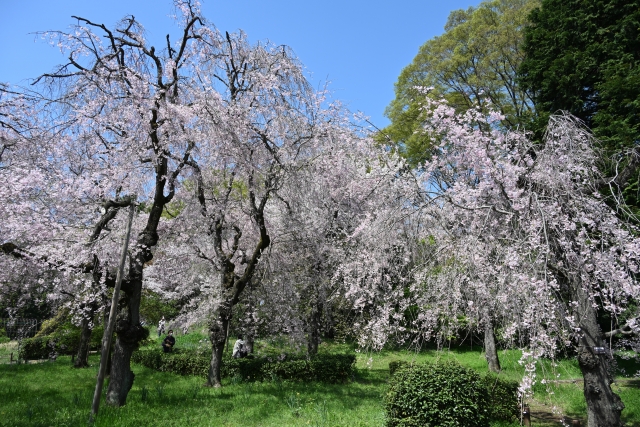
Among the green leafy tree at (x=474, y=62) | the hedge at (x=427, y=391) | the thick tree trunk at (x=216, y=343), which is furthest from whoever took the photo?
the green leafy tree at (x=474, y=62)

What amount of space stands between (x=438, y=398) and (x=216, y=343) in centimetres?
561

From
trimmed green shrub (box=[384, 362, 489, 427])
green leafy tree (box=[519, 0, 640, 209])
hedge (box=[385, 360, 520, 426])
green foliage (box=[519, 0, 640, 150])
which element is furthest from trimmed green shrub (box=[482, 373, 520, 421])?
green foliage (box=[519, 0, 640, 150])

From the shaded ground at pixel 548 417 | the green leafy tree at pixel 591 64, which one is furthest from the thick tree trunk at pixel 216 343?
the green leafy tree at pixel 591 64

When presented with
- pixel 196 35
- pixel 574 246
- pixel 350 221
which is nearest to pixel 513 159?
pixel 574 246

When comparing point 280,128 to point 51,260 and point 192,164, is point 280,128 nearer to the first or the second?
point 192,164

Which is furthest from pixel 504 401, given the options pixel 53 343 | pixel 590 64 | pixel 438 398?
pixel 53 343

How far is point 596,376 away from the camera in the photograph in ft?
17.5

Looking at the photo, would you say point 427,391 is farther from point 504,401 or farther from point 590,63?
point 590,63

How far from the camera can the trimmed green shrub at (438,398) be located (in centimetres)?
554

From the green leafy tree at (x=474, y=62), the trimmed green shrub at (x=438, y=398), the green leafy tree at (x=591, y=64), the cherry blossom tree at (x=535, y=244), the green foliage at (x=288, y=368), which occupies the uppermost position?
the green leafy tree at (x=474, y=62)

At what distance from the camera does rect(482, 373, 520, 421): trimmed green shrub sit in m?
7.35

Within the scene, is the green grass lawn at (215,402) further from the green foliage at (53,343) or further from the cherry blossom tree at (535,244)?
the green foliage at (53,343)

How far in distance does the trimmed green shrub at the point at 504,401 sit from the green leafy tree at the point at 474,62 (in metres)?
9.40

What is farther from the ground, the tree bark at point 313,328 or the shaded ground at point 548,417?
the tree bark at point 313,328
